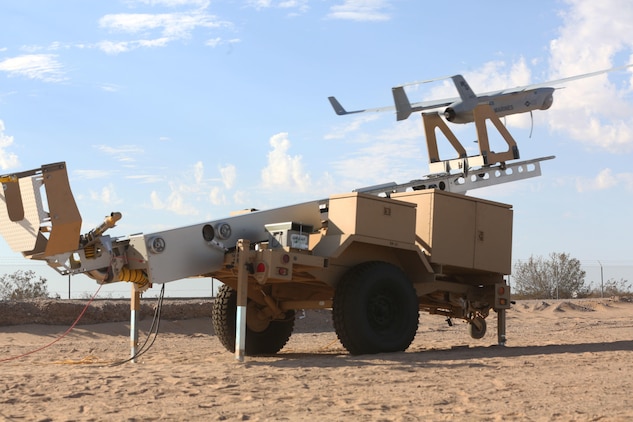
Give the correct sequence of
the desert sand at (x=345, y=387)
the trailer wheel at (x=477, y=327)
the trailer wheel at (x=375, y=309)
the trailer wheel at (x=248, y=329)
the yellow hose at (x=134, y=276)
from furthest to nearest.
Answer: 1. the trailer wheel at (x=477, y=327)
2. the trailer wheel at (x=248, y=329)
3. the trailer wheel at (x=375, y=309)
4. the yellow hose at (x=134, y=276)
5. the desert sand at (x=345, y=387)

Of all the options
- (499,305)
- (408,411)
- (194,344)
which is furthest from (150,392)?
(194,344)

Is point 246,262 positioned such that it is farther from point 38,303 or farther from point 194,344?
point 38,303

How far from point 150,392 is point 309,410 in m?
1.61

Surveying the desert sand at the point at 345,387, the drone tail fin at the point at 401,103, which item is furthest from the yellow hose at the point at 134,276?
the drone tail fin at the point at 401,103

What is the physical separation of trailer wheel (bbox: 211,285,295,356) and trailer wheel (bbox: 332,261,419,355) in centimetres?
200

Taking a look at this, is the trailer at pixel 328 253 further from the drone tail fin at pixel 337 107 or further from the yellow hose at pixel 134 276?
the drone tail fin at pixel 337 107

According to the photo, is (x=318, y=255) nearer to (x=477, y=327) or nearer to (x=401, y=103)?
(x=477, y=327)

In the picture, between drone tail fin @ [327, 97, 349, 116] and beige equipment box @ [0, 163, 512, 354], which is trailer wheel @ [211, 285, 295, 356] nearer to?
beige equipment box @ [0, 163, 512, 354]

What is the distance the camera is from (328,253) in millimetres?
11898

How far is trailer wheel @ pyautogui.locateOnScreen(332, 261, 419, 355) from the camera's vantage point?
1189 centimetres

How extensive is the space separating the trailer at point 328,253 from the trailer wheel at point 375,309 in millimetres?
15

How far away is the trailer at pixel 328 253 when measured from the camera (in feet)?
34.2

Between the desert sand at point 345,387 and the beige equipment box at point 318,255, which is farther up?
the beige equipment box at point 318,255

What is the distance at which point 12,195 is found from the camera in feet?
33.9
